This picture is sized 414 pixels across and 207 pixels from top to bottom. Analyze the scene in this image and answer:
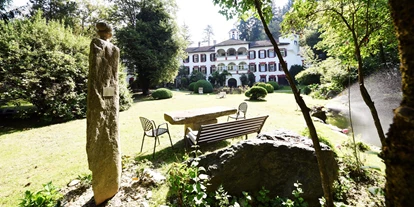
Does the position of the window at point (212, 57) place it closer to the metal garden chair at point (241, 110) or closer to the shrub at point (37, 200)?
the metal garden chair at point (241, 110)

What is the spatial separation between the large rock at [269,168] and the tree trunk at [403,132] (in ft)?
7.05

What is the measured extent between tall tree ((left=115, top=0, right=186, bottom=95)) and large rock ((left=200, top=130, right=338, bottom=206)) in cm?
1737

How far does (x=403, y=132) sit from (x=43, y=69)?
459 inches

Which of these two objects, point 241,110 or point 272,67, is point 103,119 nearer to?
point 241,110

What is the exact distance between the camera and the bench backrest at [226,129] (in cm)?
423

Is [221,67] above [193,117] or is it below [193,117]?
above

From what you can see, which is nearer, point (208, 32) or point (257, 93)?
point (257, 93)

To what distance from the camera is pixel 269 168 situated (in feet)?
9.41

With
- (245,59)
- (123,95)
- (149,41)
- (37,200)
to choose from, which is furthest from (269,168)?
(245,59)

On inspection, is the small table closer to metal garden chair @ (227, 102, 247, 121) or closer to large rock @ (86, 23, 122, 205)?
metal garden chair @ (227, 102, 247, 121)

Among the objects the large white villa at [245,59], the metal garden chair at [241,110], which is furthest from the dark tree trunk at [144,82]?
the large white villa at [245,59]

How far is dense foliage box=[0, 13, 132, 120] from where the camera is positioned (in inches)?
321

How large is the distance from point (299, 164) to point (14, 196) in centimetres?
496

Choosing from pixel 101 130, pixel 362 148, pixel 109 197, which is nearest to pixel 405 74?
pixel 101 130
